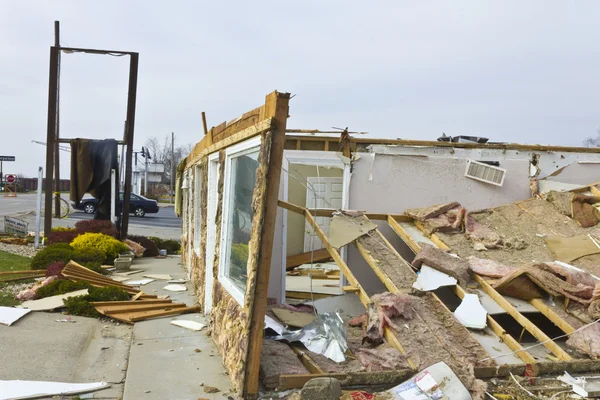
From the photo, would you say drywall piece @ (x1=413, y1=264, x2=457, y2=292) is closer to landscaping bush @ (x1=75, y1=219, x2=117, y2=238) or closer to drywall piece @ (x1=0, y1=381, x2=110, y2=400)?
drywall piece @ (x1=0, y1=381, x2=110, y2=400)

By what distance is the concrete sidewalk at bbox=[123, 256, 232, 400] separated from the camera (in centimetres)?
494

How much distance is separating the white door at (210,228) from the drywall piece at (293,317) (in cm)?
100

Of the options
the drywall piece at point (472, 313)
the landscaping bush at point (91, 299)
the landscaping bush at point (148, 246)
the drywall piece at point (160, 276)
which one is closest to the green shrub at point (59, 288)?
the landscaping bush at point (91, 299)

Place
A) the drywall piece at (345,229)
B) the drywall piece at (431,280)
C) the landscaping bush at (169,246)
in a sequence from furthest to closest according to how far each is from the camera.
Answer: the landscaping bush at (169,246) → the drywall piece at (345,229) → the drywall piece at (431,280)

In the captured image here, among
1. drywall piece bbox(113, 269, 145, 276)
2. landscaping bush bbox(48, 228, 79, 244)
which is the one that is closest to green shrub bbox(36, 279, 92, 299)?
drywall piece bbox(113, 269, 145, 276)

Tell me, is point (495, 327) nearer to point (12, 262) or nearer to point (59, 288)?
point (59, 288)

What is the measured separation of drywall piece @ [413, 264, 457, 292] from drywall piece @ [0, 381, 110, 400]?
3.95 m

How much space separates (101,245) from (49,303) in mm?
5394

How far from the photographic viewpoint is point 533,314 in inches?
302

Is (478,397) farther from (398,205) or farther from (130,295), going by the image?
(130,295)

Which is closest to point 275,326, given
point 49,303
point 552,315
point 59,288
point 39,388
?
point 39,388

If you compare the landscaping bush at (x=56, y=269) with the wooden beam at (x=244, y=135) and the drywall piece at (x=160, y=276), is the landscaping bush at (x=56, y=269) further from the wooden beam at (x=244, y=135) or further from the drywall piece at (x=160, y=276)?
the wooden beam at (x=244, y=135)

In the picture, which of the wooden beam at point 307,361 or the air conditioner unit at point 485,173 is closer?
the wooden beam at point 307,361

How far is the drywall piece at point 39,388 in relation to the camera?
474 cm
